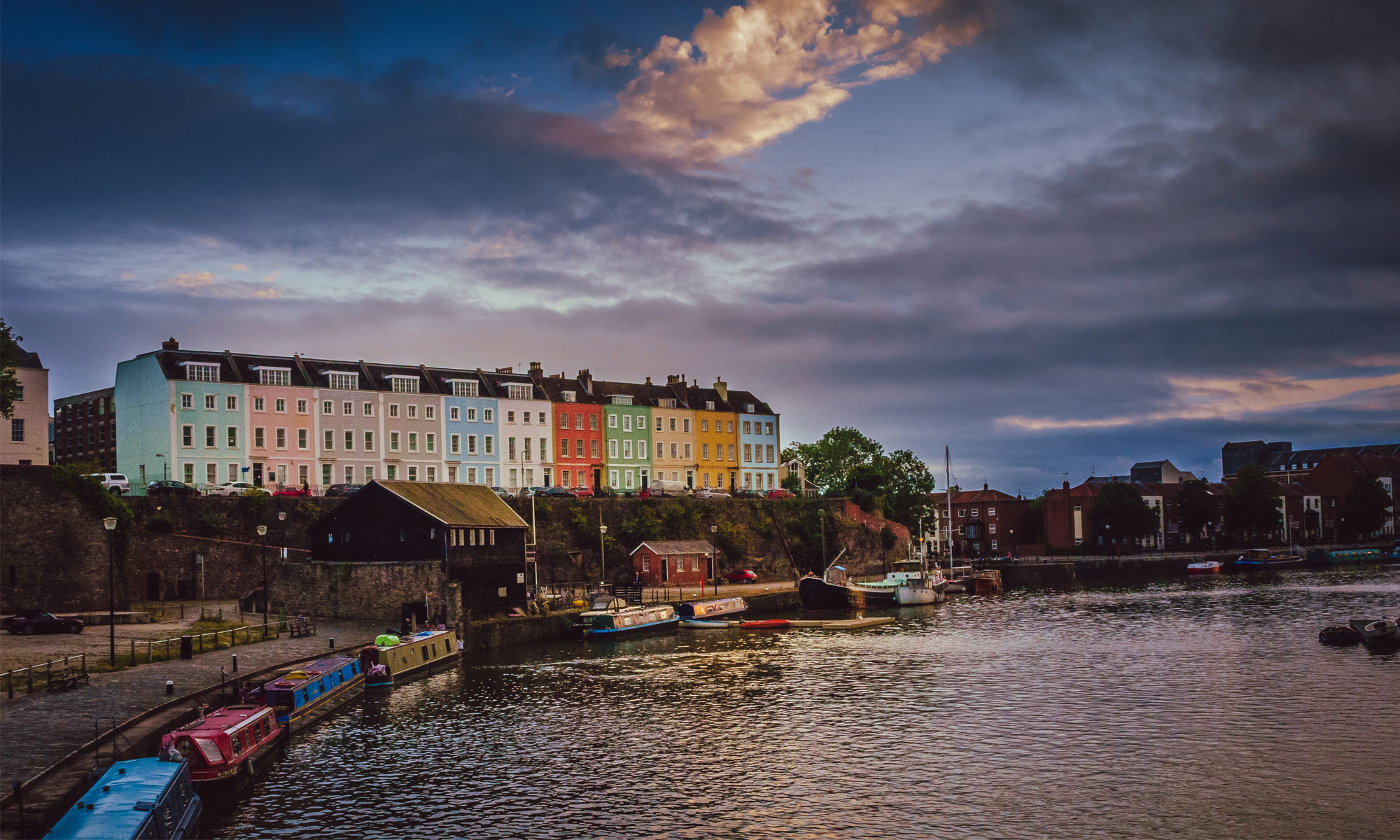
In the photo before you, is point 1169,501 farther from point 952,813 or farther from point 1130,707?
point 952,813

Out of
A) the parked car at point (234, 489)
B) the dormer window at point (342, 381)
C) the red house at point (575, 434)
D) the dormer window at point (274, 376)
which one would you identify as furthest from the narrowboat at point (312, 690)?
the red house at point (575, 434)

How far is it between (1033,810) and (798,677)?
70.5ft

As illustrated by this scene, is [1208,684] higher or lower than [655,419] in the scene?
lower

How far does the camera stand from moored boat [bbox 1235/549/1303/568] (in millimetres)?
122938

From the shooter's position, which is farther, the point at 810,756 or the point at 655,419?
the point at 655,419

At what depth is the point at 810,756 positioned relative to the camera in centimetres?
3341

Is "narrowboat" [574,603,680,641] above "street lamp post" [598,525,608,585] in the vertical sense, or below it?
below

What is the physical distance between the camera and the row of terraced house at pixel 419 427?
78.2 meters

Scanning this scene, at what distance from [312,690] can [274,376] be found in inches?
1950

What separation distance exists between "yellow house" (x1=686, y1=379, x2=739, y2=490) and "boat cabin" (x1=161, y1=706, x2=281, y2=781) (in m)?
79.1

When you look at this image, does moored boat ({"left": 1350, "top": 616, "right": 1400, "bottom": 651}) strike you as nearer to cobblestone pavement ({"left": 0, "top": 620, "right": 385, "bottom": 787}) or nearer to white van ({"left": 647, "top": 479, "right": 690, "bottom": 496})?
cobblestone pavement ({"left": 0, "top": 620, "right": 385, "bottom": 787})

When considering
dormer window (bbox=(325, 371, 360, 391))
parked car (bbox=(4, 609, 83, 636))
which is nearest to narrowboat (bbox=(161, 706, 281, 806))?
parked car (bbox=(4, 609, 83, 636))

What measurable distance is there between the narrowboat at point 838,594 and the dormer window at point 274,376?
139 feet

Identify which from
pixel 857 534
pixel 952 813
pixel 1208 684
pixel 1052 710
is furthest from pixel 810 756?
pixel 857 534
